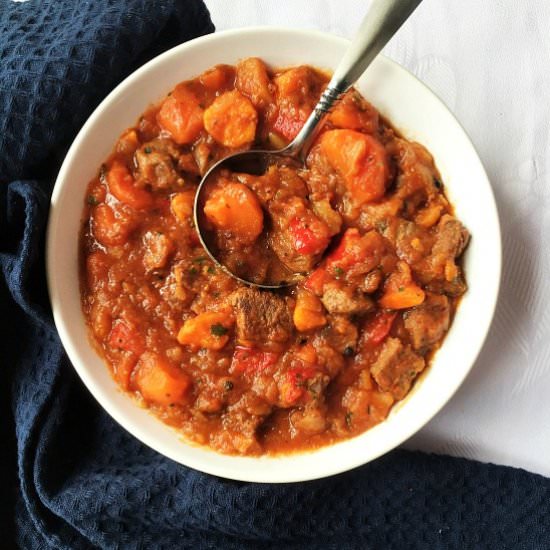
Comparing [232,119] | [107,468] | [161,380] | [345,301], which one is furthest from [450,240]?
[107,468]

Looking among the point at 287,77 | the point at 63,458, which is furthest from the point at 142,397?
the point at 287,77

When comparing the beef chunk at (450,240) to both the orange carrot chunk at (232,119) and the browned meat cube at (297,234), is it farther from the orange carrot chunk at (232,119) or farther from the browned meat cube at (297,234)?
the orange carrot chunk at (232,119)

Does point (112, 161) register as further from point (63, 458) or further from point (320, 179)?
point (63, 458)

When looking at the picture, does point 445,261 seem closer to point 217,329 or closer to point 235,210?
point 235,210

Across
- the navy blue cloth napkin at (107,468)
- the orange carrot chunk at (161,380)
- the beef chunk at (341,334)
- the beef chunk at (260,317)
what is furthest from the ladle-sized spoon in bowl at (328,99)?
the navy blue cloth napkin at (107,468)

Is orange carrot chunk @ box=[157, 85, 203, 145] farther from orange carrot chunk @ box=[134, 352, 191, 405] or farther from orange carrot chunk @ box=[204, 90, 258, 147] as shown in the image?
orange carrot chunk @ box=[134, 352, 191, 405]

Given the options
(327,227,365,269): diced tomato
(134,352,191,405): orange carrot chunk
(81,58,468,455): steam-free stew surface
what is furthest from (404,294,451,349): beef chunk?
(134,352,191,405): orange carrot chunk
